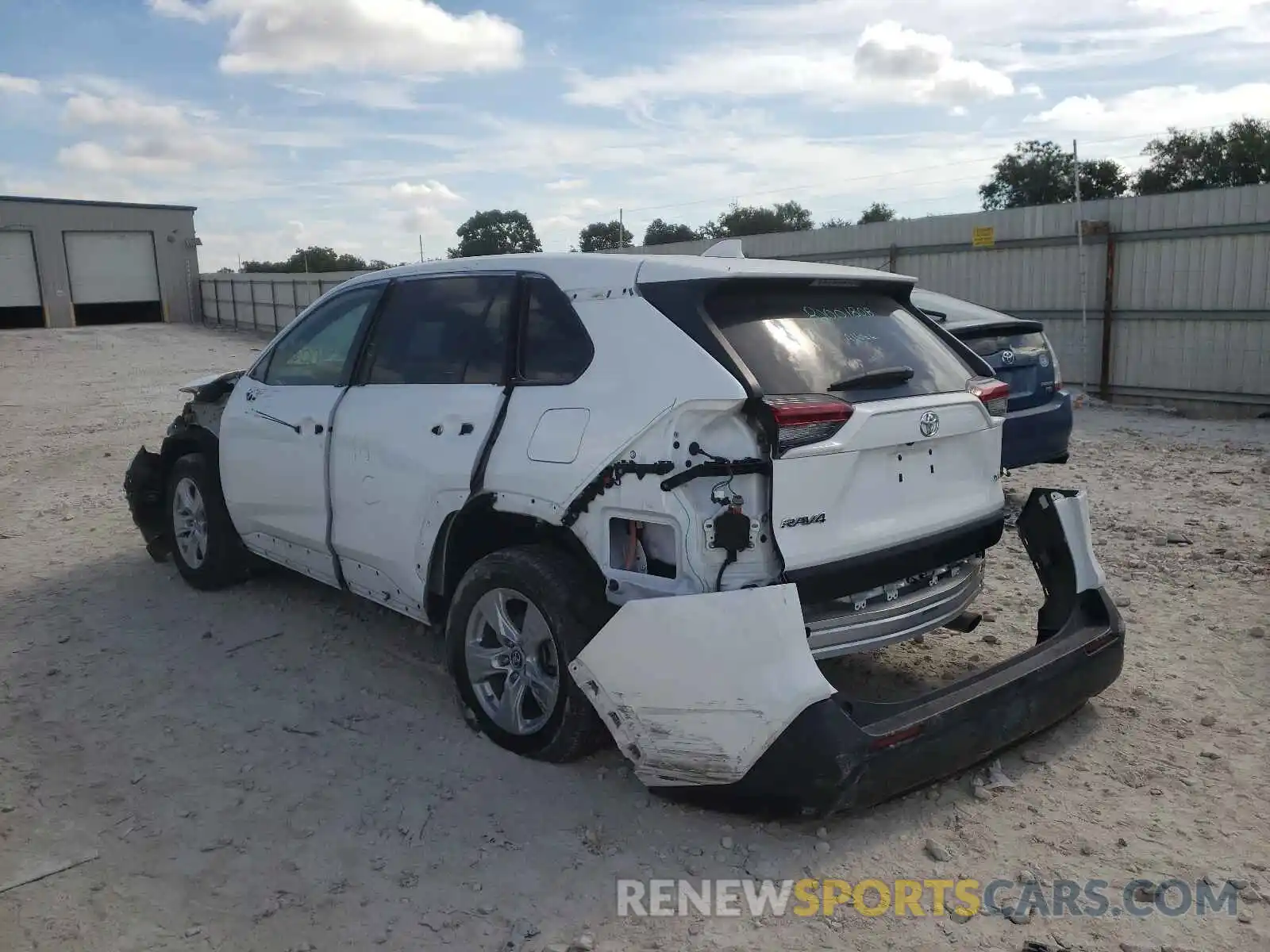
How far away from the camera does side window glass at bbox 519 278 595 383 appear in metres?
3.66

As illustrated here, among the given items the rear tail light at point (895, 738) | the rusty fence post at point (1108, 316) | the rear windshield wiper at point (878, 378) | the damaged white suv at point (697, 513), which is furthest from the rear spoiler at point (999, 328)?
the rusty fence post at point (1108, 316)

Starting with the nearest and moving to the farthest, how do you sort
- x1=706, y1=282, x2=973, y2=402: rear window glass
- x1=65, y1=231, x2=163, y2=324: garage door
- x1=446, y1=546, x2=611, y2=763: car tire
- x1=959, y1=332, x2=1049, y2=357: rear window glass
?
x1=706, y1=282, x2=973, y2=402: rear window glass, x1=446, y1=546, x2=611, y2=763: car tire, x1=959, y1=332, x2=1049, y2=357: rear window glass, x1=65, y1=231, x2=163, y2=324: garage door

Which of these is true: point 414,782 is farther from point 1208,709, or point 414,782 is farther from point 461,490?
point 1208,709

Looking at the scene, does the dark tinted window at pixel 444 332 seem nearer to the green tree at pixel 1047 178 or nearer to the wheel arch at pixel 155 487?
the wheel arch at pixel 155 487

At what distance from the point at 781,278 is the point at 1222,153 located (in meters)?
32.0

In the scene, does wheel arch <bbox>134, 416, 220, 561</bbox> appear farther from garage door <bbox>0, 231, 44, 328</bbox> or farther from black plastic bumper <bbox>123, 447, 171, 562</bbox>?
garage door <bbox>0, 231, 44, 328</bbox>

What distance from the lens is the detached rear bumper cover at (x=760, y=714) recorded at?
3.02m

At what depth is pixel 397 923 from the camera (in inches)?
113

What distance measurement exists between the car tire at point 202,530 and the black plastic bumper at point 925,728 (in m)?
3.51

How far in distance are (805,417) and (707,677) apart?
850 millimetres

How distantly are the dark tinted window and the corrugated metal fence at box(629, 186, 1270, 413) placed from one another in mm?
10941

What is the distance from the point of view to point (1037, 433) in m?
7.09

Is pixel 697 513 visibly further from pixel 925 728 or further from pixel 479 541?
pixel 479 541

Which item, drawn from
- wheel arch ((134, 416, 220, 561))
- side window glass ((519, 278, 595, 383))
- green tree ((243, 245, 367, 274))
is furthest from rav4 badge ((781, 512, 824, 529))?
green tree ((243, 245, 367, 274))
